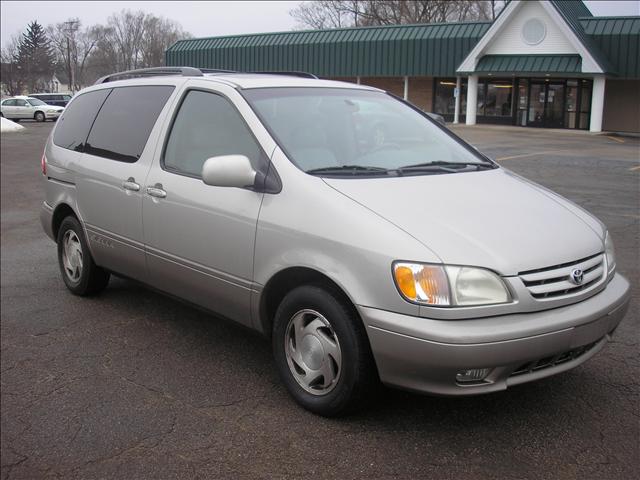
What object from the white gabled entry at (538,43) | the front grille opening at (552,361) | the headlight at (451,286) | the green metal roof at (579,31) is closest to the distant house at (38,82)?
the headlight at (451,286)

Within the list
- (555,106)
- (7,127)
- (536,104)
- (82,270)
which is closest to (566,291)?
(7,127)

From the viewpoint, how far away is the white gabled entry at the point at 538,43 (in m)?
28.8

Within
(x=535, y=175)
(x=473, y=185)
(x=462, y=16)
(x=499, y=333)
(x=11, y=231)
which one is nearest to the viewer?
(x=11, y=231)

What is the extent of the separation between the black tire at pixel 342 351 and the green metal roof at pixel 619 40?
98.2 feet

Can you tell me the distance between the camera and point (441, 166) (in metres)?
4.07

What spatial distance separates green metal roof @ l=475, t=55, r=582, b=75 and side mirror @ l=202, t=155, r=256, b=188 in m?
28.5

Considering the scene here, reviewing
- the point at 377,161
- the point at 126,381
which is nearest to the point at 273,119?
the point at 377,161

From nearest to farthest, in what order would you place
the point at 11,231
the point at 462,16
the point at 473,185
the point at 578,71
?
the point at 11,231 < the point at 473,185 < the point at 578,71 < the point at 462,16

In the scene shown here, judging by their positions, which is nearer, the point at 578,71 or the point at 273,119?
the point at 273,119

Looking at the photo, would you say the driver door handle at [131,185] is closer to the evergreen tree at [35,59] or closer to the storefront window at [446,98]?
the evergreen tree at [35,59]

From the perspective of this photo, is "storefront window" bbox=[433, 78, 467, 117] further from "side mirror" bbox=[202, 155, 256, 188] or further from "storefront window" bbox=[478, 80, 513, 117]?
"side mirror" bbox=[202, 155, 256, 188]

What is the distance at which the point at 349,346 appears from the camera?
3.19 metres

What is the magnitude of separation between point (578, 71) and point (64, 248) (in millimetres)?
27824

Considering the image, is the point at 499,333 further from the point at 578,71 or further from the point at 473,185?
the point at 578,71
